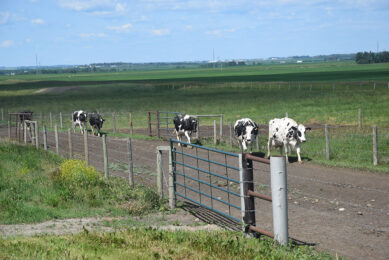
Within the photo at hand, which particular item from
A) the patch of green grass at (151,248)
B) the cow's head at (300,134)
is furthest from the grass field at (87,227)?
the cow's head at (300,134)

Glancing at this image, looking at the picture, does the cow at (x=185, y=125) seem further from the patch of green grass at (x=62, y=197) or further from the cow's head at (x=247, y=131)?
the patch of green grass at (x=62, y=197)

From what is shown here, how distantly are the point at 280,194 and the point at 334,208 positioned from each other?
5.64 m

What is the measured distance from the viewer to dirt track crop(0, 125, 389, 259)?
9570 millimetres

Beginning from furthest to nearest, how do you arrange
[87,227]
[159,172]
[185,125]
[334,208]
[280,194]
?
[185,125] → [159,172] → [334,208] → [87,227] → [280,194]

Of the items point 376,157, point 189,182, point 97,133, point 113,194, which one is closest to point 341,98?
point 97,133

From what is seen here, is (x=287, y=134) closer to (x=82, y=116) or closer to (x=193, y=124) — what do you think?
(x=193, y=124)

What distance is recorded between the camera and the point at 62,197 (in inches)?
516

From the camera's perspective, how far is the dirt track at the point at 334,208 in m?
9.57

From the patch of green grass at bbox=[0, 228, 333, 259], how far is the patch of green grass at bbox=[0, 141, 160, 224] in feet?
11.4

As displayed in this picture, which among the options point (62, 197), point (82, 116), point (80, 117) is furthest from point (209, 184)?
point (80, 117)

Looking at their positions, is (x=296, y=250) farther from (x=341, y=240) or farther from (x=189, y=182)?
(x=189, y=182)

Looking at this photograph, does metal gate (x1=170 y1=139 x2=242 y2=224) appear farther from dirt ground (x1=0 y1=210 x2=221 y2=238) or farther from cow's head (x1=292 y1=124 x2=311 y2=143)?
cow's head (x1=292 y1=124 x2=311 y2=143)

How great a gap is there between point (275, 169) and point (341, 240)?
3.14 metres

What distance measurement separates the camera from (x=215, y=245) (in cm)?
749
